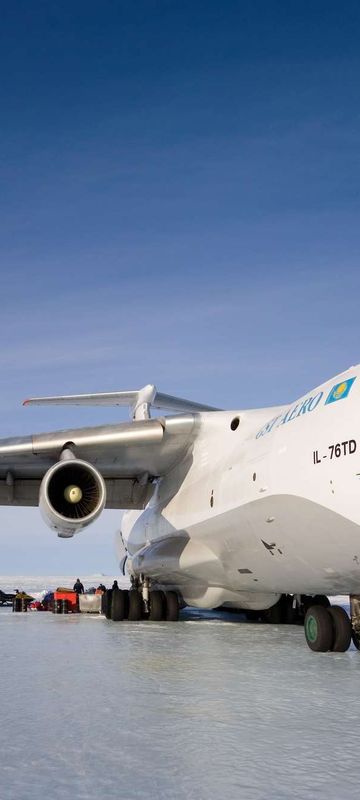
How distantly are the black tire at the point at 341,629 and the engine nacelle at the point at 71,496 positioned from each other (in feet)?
11.5

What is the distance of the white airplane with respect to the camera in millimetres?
6500

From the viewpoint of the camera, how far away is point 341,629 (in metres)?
6.91

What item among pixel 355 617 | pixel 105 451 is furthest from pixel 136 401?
pixel 355 617

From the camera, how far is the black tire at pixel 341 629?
22.6 feet

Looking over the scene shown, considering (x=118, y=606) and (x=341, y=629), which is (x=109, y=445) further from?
(x=341, y=629)

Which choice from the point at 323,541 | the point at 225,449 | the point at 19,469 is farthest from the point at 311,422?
the point at 19,469

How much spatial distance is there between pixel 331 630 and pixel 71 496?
153 inches

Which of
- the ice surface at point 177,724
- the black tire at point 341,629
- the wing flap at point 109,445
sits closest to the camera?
the ice surface at point 177,724

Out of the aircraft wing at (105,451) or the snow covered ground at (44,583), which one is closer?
the aircraft wing at (105,451)

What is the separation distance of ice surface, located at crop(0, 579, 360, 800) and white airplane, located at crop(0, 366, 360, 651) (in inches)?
38.5

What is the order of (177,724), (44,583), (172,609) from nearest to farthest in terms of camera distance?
1. (177,724)
2. (172,609)
3. (44,583)

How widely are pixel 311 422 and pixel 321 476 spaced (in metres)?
0.62

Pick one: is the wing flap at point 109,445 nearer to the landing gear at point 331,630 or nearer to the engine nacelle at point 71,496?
the engine nacelle at point 71,496

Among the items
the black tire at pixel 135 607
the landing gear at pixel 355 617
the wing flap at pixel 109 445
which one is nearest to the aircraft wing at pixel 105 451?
the wing flap at pixel 109 445
